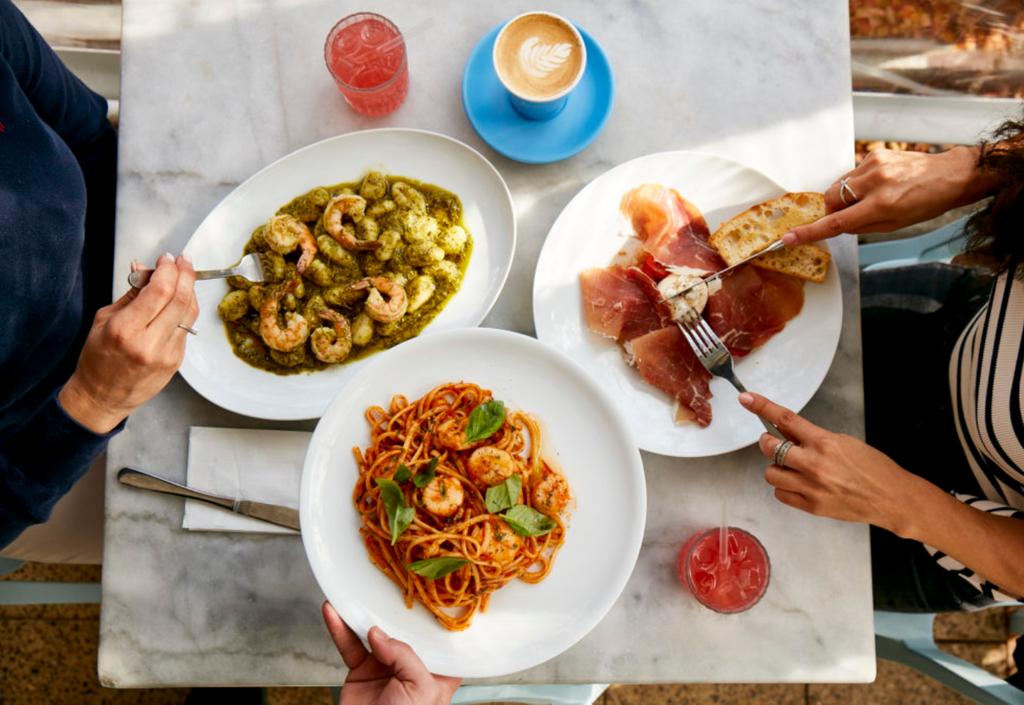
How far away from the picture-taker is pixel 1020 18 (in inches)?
107

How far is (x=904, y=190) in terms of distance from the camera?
163cm

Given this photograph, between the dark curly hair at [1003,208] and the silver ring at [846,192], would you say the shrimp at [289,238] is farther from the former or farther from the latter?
the dark curly hair at [1003,208]

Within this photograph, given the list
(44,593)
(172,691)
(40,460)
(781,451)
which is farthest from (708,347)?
(172,691)

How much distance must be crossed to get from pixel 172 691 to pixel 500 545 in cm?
192

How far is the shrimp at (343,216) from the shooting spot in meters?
1.69

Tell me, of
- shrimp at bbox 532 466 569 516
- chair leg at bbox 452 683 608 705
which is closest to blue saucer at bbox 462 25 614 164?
shrimp at bbox 532 466 569 516

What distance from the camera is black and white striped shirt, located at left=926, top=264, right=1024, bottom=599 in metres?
1.47

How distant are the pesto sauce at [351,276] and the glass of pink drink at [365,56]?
0.67ft

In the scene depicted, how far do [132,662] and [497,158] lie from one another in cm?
139

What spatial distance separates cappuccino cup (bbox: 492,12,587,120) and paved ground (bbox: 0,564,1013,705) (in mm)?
2157

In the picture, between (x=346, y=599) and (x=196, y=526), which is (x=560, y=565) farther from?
(x=196, y=526)

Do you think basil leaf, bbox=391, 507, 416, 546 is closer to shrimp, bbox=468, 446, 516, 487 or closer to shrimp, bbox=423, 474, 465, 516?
shrimp, bbox=423, 474, 465, 516

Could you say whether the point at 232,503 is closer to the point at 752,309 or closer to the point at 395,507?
the point at 395,507

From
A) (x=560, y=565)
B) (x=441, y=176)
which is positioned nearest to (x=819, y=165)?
(x=441, y=176)
